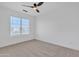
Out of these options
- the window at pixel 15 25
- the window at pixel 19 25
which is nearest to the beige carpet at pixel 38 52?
the window at pixel 15 25

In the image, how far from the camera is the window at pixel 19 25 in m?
5.38

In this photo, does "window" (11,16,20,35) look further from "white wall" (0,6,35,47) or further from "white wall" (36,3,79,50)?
"white wall" (36,3,79,50)

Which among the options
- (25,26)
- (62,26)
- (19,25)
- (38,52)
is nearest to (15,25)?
(19,25)

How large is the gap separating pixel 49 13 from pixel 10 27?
117 inches

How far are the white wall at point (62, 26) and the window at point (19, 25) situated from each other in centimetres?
127

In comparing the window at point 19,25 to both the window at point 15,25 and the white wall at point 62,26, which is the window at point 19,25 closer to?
the window at point 15,25

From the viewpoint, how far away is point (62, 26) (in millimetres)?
4879

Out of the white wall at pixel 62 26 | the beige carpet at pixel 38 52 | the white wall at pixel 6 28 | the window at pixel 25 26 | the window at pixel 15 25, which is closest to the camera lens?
the beige carpet at pixel 38 52

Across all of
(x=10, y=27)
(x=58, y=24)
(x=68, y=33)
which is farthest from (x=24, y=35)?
(x=68, y=33)

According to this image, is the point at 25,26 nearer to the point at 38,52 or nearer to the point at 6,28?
the point at 6,28

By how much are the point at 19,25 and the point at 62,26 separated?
3184mm

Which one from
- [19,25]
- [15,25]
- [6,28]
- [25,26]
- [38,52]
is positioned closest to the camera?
[38,52]

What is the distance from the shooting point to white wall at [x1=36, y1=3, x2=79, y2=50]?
13.9ft

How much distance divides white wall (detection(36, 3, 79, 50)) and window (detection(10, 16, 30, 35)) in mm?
1272
